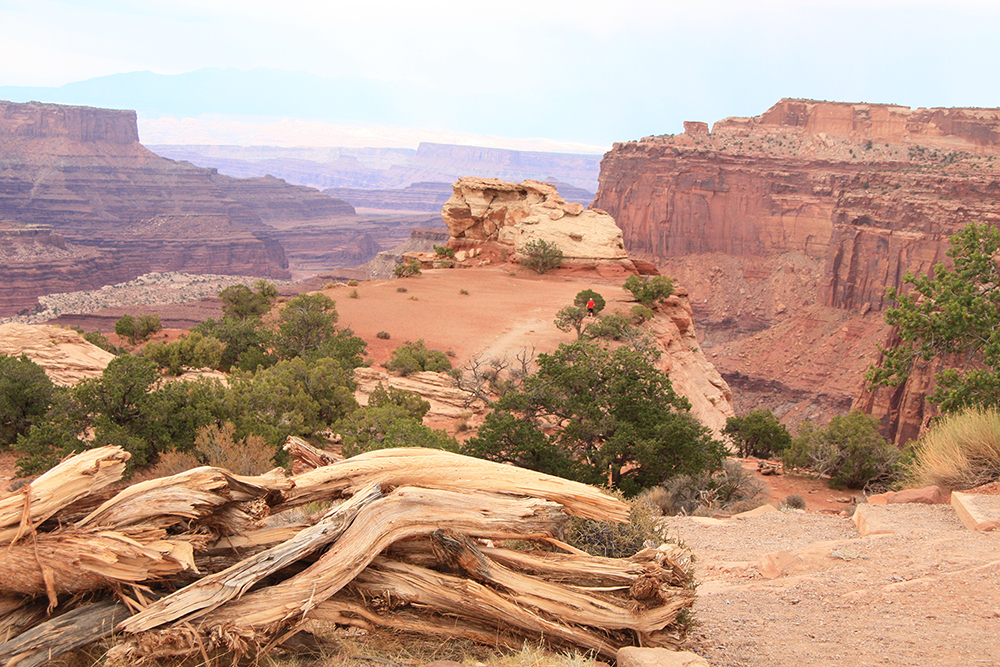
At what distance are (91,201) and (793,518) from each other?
16912 centimetres

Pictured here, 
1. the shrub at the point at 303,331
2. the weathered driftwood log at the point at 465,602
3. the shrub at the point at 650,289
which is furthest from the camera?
the shrub at the point at 650,289

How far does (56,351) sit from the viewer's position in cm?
1561

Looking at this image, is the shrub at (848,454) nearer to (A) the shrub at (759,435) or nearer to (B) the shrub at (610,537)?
(A) the shrub at (759,435)

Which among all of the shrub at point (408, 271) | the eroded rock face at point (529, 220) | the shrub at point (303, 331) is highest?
the eroded rock face at point (529, 220)

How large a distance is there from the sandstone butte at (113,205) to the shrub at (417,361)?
329 ft

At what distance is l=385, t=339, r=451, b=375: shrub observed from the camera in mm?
20375

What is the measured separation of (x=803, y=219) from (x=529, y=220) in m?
55.9

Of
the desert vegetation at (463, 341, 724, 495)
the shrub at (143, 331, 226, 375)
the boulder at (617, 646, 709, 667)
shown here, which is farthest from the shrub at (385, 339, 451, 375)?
the boulder at (617, 646, 709, 667)

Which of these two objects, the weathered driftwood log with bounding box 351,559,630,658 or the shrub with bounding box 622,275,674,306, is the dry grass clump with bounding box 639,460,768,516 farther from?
the shrub with bounding box 622,275,674,306

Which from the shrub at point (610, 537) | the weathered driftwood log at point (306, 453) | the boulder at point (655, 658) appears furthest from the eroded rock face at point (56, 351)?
the boulder at point (655, 658)

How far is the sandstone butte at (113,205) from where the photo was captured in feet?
403

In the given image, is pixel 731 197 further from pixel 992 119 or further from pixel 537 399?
pixel 537 399

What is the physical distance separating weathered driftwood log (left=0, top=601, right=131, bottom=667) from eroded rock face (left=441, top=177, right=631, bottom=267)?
35.4m

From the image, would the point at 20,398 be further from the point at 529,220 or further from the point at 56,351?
the point at 529,220
